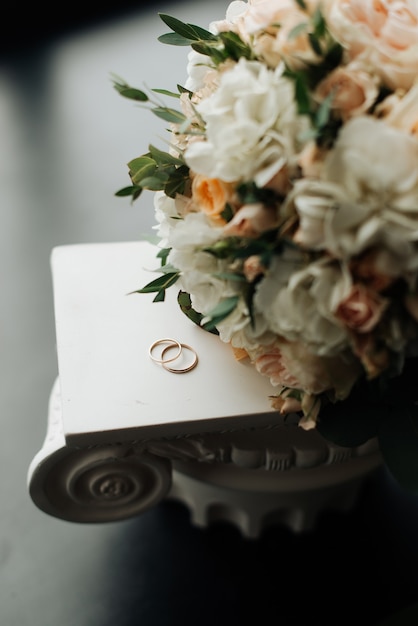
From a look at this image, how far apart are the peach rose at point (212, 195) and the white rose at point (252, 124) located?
0.03 m

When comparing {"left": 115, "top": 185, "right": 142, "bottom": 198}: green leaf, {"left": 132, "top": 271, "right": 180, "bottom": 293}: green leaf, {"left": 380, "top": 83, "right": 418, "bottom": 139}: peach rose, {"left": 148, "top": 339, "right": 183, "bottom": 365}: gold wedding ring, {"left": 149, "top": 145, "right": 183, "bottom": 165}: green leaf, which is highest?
{"left": 380, "top": 83, "right": 418, "bottom": 139}: peach rose

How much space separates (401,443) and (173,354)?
0.30 m

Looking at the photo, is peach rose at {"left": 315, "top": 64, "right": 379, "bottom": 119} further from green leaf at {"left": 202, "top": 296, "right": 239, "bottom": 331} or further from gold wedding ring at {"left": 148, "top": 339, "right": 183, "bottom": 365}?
gold wedding ring at {"left": 148, "top": 339, "right": 183, "bottom": 365}

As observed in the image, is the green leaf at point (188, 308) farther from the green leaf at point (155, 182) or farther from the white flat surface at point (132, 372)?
the green leaf at point (155, 182)

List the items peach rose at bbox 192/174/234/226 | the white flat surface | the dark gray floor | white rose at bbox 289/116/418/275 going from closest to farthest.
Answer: white rose at bbox 289/116/418/275 < peach rose at bbox 192/174/234/226 < the white flat surface < the dark gray floor

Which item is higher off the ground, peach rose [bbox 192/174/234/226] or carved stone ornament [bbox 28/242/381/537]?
peach rose [bbox 192/174/234/226]

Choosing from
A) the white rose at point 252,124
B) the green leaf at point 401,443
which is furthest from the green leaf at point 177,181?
the green leaf at point 401,443

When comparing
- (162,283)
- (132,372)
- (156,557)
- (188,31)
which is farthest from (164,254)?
(156,557)

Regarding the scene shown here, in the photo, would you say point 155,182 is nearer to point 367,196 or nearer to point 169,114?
point 169,114

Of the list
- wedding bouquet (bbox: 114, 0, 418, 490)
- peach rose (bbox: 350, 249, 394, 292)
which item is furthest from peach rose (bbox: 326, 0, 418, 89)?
peach rose (bbox: 350, 249, 394, 292)

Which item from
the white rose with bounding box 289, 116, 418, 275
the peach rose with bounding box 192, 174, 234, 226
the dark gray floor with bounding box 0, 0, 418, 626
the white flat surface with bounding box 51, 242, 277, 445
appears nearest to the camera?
the white rose with bounding box 289, 116, 418, 275

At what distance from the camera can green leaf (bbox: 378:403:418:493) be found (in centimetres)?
73

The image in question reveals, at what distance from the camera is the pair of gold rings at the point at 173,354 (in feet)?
2.76

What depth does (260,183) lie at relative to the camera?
1.90 feet
